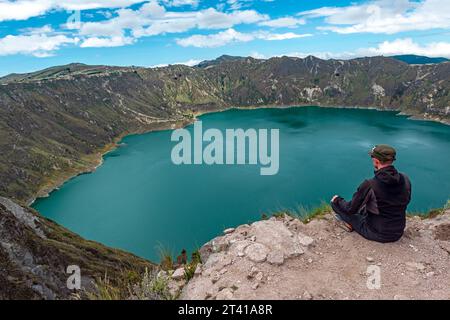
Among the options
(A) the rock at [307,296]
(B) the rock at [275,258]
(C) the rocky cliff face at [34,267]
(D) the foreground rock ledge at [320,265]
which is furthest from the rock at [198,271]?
(C) the rocky cliff face at [34,267]

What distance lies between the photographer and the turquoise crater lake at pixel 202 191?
94.0m

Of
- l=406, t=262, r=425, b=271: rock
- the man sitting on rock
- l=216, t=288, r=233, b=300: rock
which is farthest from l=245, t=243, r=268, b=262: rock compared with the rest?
l=406, t=262, r=425, b=271: rock

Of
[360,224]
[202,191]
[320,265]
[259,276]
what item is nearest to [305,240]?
[320,265]

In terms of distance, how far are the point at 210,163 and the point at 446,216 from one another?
14868 cm

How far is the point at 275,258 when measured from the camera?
920 cm

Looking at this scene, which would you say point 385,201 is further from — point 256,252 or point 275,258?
point 256,252

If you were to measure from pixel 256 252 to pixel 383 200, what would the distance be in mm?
3922

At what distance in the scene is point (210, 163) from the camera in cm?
16062

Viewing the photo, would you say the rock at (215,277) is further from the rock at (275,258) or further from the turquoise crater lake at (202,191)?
the turquoise crater lake at (202,191)

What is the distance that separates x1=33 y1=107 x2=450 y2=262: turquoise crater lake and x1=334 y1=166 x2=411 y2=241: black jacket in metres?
68.5

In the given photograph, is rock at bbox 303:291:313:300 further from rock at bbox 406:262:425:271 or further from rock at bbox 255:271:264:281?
rock at bbox 406:262:425:271

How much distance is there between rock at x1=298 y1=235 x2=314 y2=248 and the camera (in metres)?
10.1

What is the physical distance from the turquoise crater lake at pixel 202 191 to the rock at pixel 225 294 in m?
69.1
